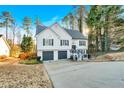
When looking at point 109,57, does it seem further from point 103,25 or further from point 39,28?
point 39,28

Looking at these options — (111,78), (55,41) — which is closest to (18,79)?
(55,41)

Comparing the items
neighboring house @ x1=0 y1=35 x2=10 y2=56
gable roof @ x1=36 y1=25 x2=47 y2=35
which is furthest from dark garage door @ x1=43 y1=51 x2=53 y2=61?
neighboring house @ x1=0 y1=35 x2=10 y2=56

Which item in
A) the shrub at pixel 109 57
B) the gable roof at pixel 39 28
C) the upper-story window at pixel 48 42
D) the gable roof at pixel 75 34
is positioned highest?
the gable roof at pixel 39 28

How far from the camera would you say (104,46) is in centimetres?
470

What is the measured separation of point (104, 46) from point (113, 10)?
0.72 m

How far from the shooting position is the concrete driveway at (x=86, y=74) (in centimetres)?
415

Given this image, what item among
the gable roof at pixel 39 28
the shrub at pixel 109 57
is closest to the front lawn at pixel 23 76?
the gable roof at pixel 39 28

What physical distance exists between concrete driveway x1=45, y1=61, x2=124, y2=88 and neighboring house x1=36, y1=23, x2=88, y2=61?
189mm

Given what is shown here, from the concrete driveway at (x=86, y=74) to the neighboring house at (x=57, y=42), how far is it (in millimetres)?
189

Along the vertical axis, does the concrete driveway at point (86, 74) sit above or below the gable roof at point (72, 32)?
below

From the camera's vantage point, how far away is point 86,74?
4.65 m

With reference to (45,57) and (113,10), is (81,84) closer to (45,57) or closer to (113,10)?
(45,57)

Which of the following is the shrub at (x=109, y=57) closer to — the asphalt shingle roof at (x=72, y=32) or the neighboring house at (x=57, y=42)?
the neighboring house at (x=57, y=42)

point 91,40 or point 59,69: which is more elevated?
point 91,40
